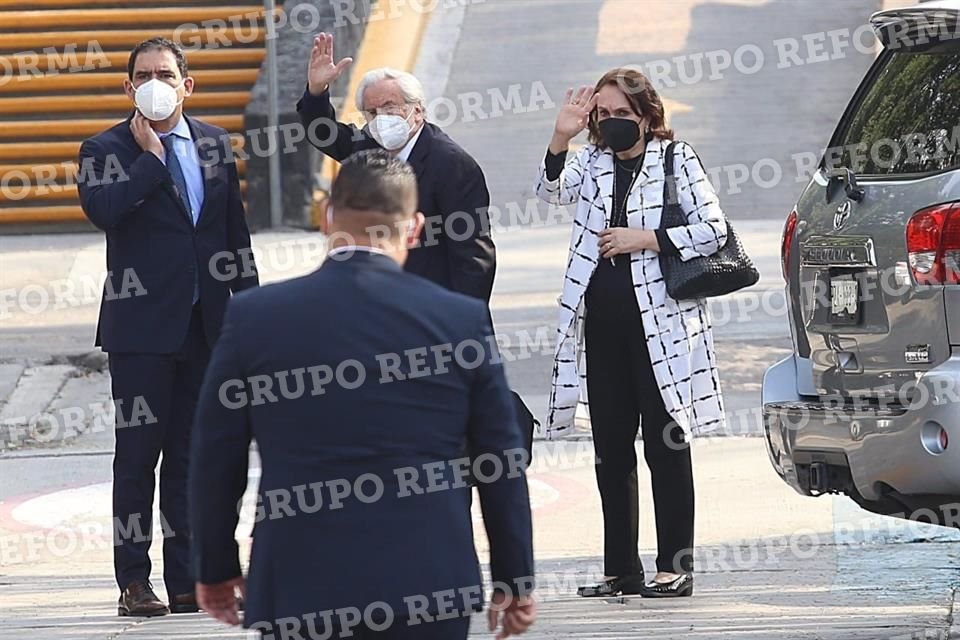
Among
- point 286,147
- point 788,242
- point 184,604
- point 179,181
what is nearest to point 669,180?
point 788,242

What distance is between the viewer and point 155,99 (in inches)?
251

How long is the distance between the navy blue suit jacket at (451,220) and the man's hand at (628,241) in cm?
48

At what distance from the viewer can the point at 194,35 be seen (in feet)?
59.2

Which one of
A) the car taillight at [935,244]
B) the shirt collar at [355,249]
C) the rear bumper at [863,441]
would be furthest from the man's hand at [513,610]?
the car taillight at [935,244]

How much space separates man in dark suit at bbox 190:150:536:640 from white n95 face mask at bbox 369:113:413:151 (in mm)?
2435

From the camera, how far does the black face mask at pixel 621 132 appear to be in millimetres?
6523

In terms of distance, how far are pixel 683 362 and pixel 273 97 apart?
10.3 meters

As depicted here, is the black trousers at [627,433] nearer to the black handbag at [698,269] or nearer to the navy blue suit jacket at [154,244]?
the black handbag at [698,269]

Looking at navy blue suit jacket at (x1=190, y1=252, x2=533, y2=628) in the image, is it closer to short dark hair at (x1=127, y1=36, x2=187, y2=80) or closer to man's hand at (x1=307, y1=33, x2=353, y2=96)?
man's hand at (x1=307, y1=33, x2=353, y2=96)

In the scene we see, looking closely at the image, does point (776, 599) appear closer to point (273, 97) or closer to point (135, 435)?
point (135, 435)

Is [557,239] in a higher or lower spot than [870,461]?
higher

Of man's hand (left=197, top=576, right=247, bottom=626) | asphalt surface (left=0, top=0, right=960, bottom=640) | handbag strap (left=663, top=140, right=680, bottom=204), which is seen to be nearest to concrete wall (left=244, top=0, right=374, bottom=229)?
Result: asphalt surface (left=0, top=0, right=960, bottom=640)

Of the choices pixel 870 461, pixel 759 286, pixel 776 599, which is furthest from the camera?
pixel 759 286

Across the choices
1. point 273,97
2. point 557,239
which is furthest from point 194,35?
point 557,239
